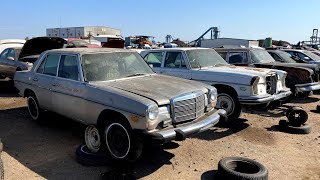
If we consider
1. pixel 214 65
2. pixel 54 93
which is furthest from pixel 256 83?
pixel 54 93

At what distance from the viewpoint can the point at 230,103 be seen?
696 centimetres

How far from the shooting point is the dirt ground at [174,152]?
4.41 m

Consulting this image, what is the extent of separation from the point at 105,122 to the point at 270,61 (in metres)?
6.88

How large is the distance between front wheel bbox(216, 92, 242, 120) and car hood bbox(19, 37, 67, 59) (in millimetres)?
6619

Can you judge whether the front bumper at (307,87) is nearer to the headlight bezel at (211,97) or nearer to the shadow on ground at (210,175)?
the headlight bezel at (211,97)

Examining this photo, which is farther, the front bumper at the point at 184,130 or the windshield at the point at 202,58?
the windshield at the point at 202,58

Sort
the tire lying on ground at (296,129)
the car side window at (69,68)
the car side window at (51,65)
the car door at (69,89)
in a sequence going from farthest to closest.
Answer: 1. the tire lying on ground at (296,129)
2. the car side window at (51,65)
3. the car side window at (69,68)
4. the car door at (69,89)

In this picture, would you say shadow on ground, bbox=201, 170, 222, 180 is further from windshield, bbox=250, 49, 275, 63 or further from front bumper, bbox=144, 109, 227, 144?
windshield, bbox=250, 49, 275, 63

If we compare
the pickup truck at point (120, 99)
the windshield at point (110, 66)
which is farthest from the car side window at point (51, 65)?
the windshield at point (110, 66)

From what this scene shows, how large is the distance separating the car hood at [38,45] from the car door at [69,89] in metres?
5.50

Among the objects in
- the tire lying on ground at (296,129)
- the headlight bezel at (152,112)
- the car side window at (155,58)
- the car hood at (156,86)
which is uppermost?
the car side window at (155,58)

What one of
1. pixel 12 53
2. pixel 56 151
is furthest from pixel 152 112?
pixel 12 53

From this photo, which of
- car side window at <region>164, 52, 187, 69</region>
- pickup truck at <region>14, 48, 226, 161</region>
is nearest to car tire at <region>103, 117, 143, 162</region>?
pickup truck at <region>14, 48, 226, 161</region>

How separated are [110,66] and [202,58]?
9.82ft
